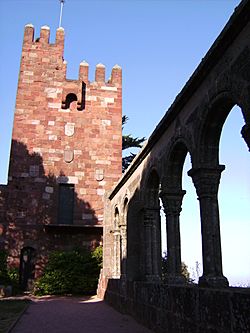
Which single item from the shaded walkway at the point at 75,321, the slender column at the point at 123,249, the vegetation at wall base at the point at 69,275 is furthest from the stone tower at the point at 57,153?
the shaded walkway at the point at 75,321

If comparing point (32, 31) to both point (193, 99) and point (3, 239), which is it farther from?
point (193, 99)

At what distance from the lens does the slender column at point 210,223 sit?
522 cm

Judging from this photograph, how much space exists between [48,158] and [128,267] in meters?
7.77

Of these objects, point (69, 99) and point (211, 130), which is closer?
point (211, 130)

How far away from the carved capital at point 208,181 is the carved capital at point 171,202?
1.48m

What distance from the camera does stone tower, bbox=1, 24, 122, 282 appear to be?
15.0 m

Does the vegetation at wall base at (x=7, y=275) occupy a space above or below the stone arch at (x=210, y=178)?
below

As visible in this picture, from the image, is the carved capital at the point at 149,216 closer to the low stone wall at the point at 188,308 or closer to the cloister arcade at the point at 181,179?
the cloister arcade at the point at 181,179

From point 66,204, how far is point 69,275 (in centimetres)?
296

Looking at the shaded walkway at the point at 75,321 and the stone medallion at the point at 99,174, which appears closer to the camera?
the shaded walkway at the point at 75,321

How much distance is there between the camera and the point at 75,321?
781 cm

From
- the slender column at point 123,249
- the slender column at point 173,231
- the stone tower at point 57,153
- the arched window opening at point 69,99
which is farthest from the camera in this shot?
the arched window opening at point 69,99

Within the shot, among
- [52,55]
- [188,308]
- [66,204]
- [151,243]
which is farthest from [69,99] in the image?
[188,308]

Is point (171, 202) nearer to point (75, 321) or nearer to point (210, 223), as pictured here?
point (210, 223)
